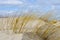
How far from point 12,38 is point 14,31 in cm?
8

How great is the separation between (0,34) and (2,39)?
5 centimetres

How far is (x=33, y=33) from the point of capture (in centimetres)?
104

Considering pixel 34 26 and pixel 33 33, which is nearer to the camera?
pixel 33 33

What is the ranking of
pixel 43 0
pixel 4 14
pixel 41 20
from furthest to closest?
pixel 43 0 → pixel 4 14 → pixel 41 20

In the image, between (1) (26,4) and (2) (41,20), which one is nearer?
(2) (41,20)

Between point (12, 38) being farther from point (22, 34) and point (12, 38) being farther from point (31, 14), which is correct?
point (31, 14)

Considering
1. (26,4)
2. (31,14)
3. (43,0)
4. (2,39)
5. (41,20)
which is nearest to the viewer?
(2,39)

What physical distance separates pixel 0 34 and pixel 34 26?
10.2 inches

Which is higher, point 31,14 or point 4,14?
point 31,14

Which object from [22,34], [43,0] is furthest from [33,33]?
[43,0]

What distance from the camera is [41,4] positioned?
147cm

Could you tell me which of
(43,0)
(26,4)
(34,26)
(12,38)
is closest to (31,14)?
(34,26)

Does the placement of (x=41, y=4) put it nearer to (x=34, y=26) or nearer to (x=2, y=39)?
(x=34, y=26)

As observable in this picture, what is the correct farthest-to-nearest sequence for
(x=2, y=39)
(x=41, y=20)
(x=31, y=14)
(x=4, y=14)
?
(x=4, y=14) → (x=41, y=20) → (x=31, y=14) → (x=2, y=39)
